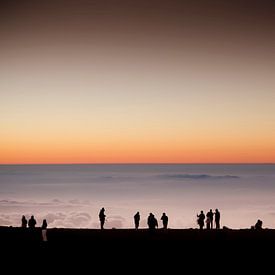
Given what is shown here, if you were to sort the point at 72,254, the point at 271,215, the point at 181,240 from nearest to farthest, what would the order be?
the point at 72,254 < the point at 181,240 < the point at 271,215

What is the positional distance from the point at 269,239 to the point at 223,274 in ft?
28.2

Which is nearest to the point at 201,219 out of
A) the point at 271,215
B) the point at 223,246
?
the point at 223,246

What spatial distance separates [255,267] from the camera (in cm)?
2006

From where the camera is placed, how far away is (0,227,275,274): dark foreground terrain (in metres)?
20.1

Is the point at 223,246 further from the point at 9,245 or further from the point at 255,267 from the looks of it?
the point at 9,245

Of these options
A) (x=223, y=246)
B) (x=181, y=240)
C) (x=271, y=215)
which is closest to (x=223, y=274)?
(x=223, y=246)

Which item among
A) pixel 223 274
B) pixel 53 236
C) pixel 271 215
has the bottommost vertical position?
pixel 223 274

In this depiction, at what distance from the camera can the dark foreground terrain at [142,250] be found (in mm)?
20062

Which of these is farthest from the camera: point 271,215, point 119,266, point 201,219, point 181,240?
point 271,215

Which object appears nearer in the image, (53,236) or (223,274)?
(223,274)

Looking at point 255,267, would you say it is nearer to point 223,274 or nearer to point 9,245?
point 223,274

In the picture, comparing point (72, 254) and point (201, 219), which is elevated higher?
point (201, 219)

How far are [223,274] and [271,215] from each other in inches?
2837

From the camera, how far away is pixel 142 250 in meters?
23.6
